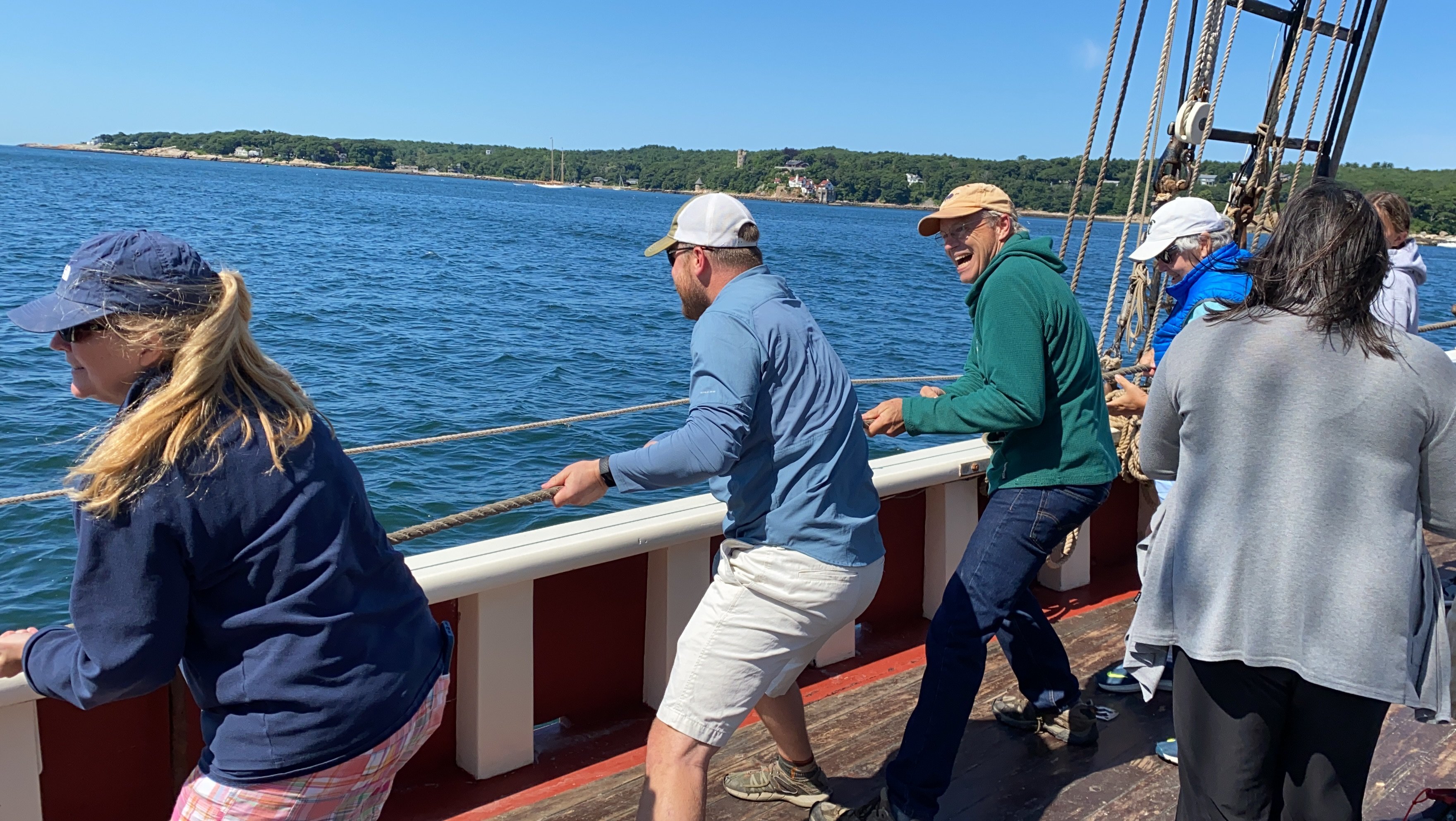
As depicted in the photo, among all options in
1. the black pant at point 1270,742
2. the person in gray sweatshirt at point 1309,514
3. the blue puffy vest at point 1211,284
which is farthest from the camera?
the blue puffy vest at point 1211,284

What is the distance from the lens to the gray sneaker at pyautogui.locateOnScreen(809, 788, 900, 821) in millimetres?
2564

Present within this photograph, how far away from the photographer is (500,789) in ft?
9.06

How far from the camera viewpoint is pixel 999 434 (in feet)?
9.11

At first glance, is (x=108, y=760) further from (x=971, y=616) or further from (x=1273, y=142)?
(x=1273, y=142)

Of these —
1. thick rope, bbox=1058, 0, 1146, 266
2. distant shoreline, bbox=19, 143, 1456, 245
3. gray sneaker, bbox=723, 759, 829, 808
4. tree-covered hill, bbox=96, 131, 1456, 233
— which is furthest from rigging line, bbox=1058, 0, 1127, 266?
distant shoreline, bbox=19, 143, 1456, 245

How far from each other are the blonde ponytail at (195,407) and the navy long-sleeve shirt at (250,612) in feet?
0.05

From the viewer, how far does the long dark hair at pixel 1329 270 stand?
67.2 inches

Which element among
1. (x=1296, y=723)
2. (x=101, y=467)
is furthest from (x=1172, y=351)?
(x=101, y=467)

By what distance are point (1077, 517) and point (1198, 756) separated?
833mm

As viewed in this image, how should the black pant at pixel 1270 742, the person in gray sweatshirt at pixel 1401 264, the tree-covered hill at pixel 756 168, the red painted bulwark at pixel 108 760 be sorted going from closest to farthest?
1. the black pant at pixel 1270 742
2. the red painted bulwark at pixel 108 760
3. the person in gray sweatshirt at pixel 1401 264
4. the tree-covered hill at pixel 756 168

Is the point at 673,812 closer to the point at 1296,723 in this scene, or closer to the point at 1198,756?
the point at 1198,756

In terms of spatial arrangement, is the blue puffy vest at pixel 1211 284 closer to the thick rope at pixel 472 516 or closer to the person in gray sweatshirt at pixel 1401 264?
the person in gray sweatshirt at pixel 1401 264

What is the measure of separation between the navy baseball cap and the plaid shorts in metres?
0.64

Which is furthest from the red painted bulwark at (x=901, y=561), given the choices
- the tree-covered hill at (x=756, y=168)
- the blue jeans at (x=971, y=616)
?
the tree-covered hill at (x=756, y=168)
